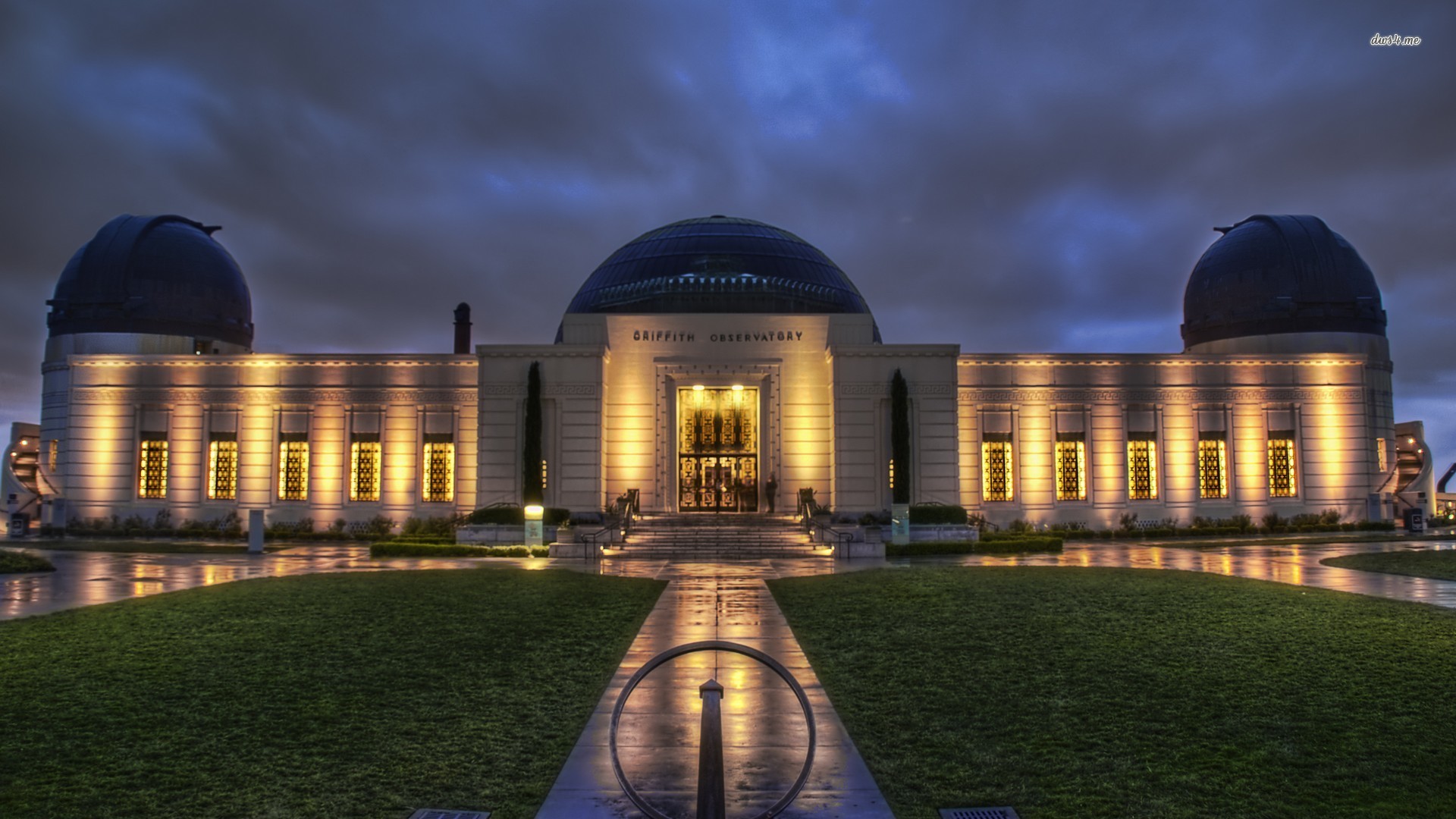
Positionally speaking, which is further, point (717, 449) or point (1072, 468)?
point (1072, 468)

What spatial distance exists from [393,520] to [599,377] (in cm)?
1119

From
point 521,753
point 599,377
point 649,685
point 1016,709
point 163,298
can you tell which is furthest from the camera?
point 163,298

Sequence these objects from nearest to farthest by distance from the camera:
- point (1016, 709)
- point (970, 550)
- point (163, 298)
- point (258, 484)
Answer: point (1016, 709) < point (970, 550) < point (258, 484) < point (163, 298)

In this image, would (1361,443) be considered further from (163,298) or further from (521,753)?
(163,298)

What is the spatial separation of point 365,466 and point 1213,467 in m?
37.9

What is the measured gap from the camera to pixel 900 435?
3444 centimetres

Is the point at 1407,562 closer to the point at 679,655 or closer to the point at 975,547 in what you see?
the point at 975,547

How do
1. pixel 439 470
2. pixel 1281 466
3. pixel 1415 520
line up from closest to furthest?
pixel 1415 520 < pixel 439 470 < pixel 1281 466

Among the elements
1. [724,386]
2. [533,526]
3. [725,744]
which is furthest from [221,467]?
[725,744]

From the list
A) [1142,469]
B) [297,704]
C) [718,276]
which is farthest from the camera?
[718,276]

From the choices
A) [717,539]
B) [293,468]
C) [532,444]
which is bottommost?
[717,539]

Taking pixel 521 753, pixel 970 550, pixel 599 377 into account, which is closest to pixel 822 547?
pixel 970 550

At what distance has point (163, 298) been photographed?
4434 centimetres

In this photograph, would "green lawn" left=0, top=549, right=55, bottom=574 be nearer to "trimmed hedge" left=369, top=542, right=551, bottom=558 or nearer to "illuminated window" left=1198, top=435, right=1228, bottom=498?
"trimmed hedge" left=369, top=542, right=551, bottom=558
